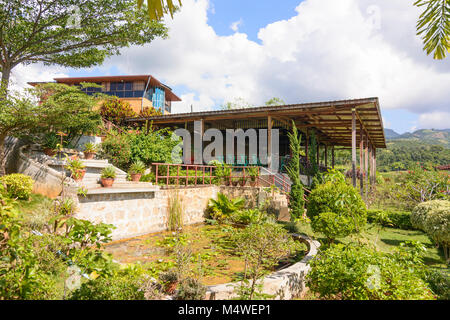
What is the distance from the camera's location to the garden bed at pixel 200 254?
4781mm

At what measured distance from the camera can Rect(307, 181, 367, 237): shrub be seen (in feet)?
18.8

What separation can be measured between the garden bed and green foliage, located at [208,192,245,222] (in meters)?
1.56

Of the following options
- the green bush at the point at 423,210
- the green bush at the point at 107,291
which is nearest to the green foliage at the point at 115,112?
the green bush at the point at 107,291

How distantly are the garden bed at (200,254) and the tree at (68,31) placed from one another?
285 inches

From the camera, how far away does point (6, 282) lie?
7.15 feet

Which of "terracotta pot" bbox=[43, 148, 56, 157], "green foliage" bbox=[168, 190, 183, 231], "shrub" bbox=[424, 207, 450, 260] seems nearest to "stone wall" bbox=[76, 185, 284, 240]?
"green foliage" bbox=[168, 190, 183, 231]

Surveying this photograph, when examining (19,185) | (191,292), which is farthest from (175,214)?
(191,292)

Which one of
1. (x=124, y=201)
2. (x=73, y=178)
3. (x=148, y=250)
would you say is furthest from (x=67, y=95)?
(x=148, y=250)

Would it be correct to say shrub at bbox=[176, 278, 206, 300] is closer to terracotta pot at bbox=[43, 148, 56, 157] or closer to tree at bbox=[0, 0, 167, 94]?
terracotta pot at bbox=[43, 148, 56, 157]

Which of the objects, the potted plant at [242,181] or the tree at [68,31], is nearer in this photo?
the tree at [68,31]

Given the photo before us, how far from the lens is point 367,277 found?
8.94 ft

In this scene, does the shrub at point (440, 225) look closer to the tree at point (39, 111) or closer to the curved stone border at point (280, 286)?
the curved stone border at point (280, 286)

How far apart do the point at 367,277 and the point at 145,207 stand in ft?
22.5
